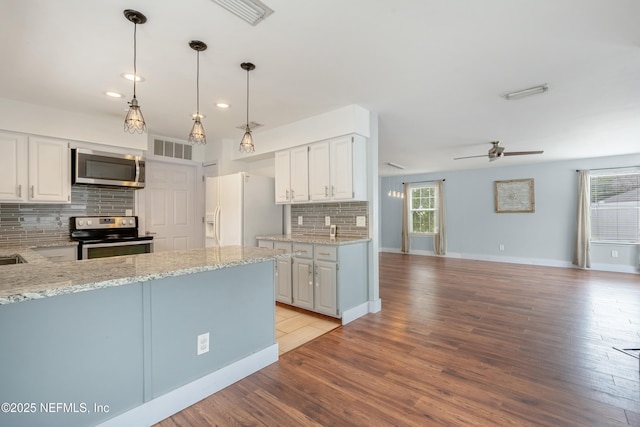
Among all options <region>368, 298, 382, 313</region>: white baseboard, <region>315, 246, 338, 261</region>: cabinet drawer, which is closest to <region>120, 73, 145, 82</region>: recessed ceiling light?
<region>315, 246, 338, 261</region>: cabinet drawer

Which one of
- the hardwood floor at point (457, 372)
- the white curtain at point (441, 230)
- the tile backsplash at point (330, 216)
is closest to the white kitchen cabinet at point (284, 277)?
the tile backsplash at point (330, 216)

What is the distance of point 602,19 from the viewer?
194cm

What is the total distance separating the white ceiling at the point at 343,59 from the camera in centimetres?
187

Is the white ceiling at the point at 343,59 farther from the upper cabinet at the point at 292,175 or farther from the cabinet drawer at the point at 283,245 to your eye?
the cabinet drawer at the point at 283,245

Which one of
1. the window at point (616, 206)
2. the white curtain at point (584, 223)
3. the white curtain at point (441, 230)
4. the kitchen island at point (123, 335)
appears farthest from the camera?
the white curtain at point (441, 230)

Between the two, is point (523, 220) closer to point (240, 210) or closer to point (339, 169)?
point (339, 169)

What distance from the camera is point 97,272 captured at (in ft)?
5.06

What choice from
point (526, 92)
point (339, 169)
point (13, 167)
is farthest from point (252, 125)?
point (526, 92)

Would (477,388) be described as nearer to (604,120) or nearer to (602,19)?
(602,19)

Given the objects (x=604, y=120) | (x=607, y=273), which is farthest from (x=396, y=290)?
(x=607, y=273)

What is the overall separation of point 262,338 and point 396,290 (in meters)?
2.95

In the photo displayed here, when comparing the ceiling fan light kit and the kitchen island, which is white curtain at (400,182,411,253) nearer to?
the ceiling fan light kit

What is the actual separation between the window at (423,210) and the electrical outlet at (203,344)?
25.0 feet

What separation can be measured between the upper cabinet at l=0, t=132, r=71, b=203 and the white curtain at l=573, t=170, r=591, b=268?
355 inches
